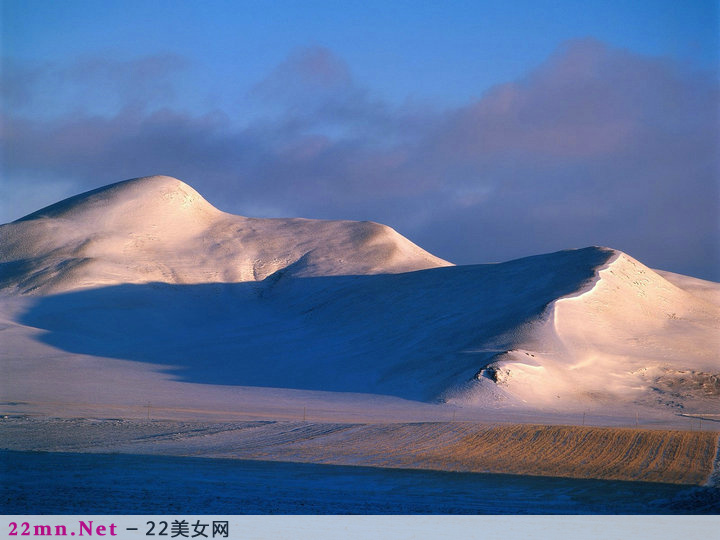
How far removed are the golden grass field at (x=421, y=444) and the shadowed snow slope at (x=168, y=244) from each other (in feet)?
187

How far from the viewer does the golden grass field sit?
27438mm

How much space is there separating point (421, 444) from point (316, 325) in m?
49.0

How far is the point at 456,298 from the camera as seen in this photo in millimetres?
75500

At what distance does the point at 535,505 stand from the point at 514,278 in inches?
2207

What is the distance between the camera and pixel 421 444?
105 feet

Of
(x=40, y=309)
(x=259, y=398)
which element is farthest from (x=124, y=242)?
(x=259, y=398)

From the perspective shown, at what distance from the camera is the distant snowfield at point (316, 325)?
50.6m

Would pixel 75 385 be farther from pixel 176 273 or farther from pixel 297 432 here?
pixel 176 273

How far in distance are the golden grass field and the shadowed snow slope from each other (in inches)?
2248
